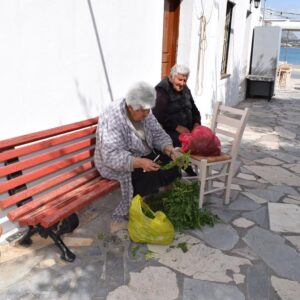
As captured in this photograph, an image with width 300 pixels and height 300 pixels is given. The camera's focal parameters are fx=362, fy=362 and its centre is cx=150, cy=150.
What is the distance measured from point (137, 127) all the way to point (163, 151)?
39 centimetres

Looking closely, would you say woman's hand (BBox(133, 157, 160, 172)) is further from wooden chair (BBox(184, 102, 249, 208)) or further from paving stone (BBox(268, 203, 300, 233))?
paving stone (BBox(268, 203, 300, 233))

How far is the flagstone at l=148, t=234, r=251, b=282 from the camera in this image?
105 inches

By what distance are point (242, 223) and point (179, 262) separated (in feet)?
3.02

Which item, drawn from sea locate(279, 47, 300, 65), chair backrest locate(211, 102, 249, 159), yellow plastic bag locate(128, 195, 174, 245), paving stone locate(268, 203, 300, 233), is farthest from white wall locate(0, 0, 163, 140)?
sea locate(279, 47, 300, 65)

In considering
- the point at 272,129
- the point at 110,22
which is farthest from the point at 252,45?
the point at 110,22

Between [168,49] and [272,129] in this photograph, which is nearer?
[168,49]

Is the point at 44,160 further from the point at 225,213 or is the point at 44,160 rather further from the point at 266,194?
the point at 266,194

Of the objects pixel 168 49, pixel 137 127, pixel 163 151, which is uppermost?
pixel 168 49

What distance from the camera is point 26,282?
2494 millimetres

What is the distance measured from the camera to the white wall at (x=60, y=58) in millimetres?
2781

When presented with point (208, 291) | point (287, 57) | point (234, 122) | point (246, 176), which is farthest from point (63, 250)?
point (287, 57)

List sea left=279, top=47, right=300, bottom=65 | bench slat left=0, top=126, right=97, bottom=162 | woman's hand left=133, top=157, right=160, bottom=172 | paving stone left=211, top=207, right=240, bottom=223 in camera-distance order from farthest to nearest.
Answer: sea left=279, top=47, right=300, bottom=65 < paving stone left=211, top=207, right=240, bottom=223 < woman's hand left=133, top=157, right=160, bottom=172 < bench slat left=0, top=126, right=97, bottom=162

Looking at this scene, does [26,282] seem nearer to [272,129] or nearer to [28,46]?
[28,46]

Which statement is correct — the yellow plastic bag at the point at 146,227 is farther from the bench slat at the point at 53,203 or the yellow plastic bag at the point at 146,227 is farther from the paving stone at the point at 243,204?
the paving stone at the point at 243,204
